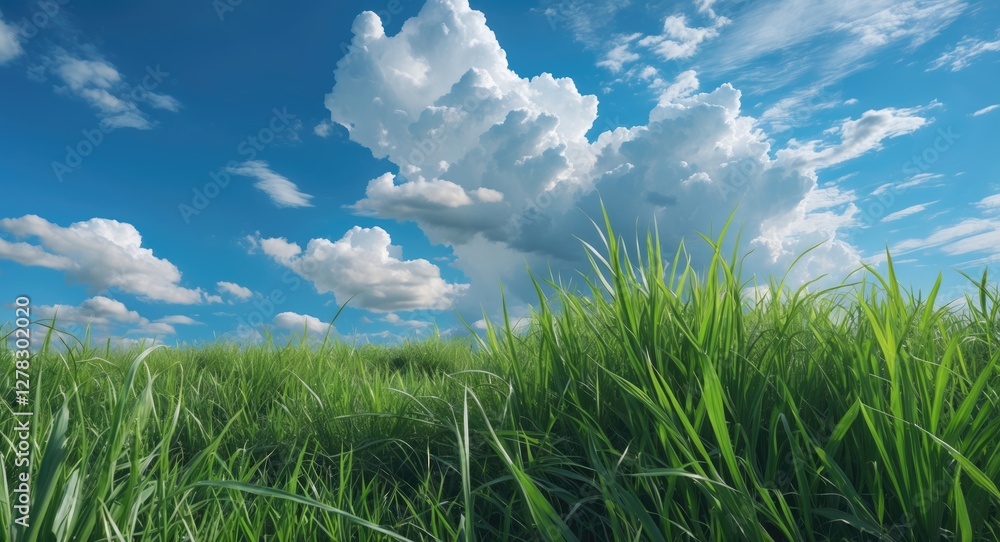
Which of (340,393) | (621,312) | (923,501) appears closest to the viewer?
(923,501)

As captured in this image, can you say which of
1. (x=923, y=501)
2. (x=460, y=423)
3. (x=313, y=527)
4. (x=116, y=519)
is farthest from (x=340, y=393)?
(x=923, y=501)

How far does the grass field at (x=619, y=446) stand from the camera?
1.37 metres

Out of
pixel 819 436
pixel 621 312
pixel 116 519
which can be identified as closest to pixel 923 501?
pixel 819 436

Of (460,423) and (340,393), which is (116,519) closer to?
(460,423)

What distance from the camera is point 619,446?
1.85 m

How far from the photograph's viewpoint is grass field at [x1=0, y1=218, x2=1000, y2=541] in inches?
53.9

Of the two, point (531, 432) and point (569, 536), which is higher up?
point (531, 432)

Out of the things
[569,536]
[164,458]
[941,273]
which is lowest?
[569,536]

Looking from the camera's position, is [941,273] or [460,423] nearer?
[941,273]

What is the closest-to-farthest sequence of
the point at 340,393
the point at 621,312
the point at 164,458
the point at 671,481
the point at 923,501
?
the point at 923,501
the point at 671,481
the point at 164,458
the point at 621,312
the point at 340,393

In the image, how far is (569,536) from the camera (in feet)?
4.71

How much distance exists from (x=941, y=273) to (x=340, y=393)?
2205 millimetres

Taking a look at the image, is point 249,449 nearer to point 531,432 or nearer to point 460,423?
point 460,423

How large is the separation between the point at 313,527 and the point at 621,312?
1.05 m
